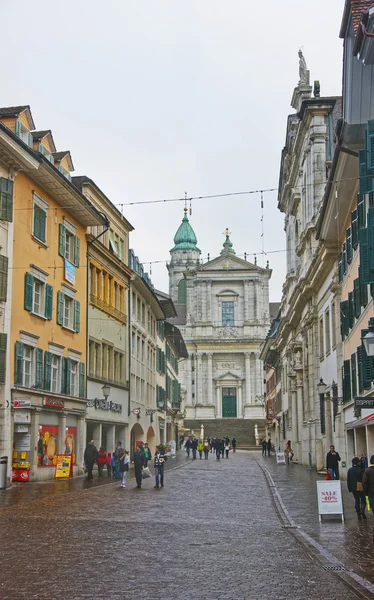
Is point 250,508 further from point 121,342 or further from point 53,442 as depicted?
point 121,342

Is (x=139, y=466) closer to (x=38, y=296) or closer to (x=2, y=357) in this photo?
(x=2, y=357)

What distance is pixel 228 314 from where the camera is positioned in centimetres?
10950

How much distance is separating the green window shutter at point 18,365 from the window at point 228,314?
265 feet

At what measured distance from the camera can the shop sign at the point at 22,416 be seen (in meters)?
28.2

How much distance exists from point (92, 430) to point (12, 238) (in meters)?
13.7

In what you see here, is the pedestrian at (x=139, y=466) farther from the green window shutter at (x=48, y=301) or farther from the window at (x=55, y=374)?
the green window shutter at (x=48, y=301)

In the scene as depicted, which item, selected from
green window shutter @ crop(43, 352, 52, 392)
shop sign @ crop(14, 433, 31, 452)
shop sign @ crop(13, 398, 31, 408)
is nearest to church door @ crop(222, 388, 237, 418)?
green window shutter @ crop(43, 352, 52, 392)

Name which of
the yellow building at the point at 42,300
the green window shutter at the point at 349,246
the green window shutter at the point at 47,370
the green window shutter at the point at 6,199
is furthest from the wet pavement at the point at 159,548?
the green window shutter at the point at 6,199

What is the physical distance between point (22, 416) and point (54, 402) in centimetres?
345

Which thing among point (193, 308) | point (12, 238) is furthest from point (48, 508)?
point (193, 308)

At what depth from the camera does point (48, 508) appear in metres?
19.8

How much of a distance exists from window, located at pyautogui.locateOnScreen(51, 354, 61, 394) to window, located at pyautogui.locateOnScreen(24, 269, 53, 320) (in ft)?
6.41

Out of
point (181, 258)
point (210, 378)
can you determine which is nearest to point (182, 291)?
point (181, 258)

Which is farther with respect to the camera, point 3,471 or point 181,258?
point 181,258
